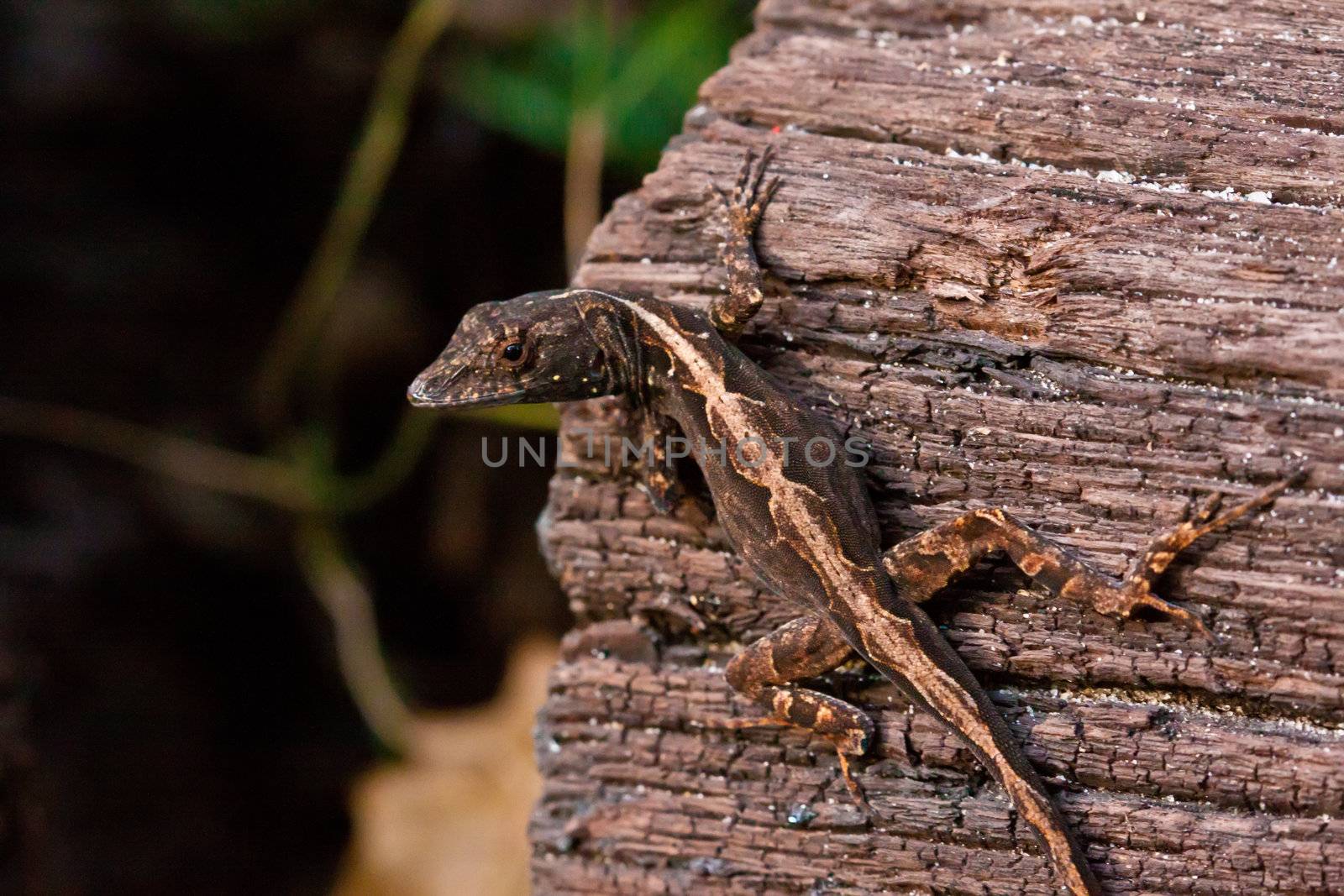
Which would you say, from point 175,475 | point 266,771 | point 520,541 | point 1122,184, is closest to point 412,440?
point 520,541

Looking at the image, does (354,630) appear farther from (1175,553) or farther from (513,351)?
(1175,553)

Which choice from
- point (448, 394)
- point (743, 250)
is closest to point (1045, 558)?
point (743, 250)

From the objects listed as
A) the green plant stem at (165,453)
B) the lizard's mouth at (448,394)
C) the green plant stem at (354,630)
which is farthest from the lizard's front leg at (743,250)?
the green plant stem at (165,453)

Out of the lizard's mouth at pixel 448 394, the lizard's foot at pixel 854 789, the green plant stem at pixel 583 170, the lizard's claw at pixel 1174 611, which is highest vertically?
the green plant stem at pixel 583 170

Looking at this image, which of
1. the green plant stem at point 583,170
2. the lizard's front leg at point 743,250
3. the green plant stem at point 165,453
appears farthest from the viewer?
the green plant stem at point 165,453

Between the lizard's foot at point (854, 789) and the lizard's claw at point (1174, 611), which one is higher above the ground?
the lizard's claw at point (1174, 611)

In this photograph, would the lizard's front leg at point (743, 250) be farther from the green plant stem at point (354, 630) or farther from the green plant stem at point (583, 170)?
the green plant stem at point (354, 630)

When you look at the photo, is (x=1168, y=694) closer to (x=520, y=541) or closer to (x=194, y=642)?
(x=520, y=541)
